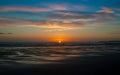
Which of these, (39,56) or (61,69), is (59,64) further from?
(39,56)

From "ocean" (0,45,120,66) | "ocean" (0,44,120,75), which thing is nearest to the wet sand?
"ocean" (0,44,120,75)

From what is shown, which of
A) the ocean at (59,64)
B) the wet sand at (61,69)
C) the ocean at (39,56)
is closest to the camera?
the wet sand at (61,69)

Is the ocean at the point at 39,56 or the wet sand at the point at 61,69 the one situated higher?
the ocean at the point at 39,56

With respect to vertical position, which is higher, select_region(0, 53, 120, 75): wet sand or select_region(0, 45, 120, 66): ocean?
select_region(0, 45, 120, 66): ocean

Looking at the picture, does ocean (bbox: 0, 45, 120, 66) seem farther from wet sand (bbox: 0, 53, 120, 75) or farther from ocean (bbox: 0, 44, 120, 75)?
wet sand (bbox: 0, 53, 120, 75)

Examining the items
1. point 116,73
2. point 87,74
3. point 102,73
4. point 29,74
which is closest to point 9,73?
point 29,74

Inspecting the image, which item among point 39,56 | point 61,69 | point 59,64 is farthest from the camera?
point 39,56

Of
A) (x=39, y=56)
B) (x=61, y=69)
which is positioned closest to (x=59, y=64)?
(x=61, y=69)

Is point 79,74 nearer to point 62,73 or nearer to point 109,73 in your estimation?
point 62,73

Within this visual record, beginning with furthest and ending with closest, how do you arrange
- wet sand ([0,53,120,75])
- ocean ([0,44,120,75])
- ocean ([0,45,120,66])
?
ocean ([0,45,120,66])
ocean ([0,44,120,75])
wet sand ([0,53,120,75])

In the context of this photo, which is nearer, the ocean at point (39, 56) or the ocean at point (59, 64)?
the ocean at point (59, 64)

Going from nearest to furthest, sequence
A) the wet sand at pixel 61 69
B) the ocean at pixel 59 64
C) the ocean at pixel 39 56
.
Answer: the wet sand at pixel 61 69 < the ocean at pixel 59 64 < the ocean at pixel 39 56

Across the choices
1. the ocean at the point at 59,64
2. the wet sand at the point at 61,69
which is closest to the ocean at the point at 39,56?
the ocean at the point at 59,64

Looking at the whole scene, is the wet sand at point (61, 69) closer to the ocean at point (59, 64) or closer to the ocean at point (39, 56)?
the ocean at point (59, 64)
